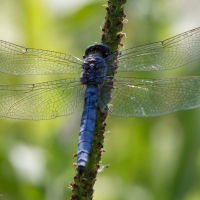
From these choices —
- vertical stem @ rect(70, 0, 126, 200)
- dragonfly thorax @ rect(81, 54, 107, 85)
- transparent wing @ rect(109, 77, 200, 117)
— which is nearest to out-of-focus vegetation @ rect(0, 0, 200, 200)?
transparent wing @ rect(109, 77, 200, 117)

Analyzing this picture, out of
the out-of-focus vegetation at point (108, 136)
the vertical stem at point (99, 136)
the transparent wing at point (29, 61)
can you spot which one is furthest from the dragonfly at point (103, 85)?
the out-of-focus vegetation at point (108, 136)

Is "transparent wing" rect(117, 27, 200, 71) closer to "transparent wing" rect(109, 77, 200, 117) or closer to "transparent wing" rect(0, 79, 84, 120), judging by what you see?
"transparent wing" rect(109, 77, 200, 117)

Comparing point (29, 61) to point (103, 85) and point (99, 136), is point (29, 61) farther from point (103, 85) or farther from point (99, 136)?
point (99, 136)

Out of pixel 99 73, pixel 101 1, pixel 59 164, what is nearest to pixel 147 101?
pixel 99 73

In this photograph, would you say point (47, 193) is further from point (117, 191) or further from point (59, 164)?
point (117, 191)

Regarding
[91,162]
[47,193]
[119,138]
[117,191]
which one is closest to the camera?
[91,162]

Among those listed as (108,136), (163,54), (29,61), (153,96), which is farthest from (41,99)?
(108,136)

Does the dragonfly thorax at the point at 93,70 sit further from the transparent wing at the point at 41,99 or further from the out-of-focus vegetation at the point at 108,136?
the out-of-focus vegetation at the point at 108,136
